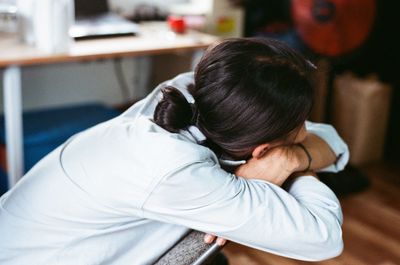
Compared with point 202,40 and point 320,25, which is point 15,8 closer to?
point 202,40

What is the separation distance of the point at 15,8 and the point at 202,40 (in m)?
0.81

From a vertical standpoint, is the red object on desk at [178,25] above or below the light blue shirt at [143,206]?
above

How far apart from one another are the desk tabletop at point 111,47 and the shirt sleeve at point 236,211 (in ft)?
4.01

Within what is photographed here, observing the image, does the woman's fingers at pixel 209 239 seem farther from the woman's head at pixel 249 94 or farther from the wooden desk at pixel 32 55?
the wooden desk at pixel 32 55

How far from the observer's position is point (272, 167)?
1083 mm

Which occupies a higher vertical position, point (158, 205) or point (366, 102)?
point (158, 205)

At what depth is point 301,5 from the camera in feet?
8.70

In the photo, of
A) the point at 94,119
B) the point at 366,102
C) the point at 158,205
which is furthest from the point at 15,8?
the point at 366,102

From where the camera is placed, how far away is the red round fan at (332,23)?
258cm

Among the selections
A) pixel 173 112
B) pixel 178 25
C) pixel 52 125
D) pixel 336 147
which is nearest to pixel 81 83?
pixel 178 25

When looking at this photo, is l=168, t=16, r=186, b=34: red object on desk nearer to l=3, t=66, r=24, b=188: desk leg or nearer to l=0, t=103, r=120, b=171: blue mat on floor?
l=0, t=103, r=120, b=171: blue mat on floor

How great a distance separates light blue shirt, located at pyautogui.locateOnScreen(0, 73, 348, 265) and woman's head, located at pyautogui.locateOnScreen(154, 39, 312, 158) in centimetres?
6

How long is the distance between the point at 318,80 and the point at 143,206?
4.90 feet

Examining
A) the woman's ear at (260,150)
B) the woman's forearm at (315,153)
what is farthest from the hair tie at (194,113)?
the woman's forearm at (315,153)
